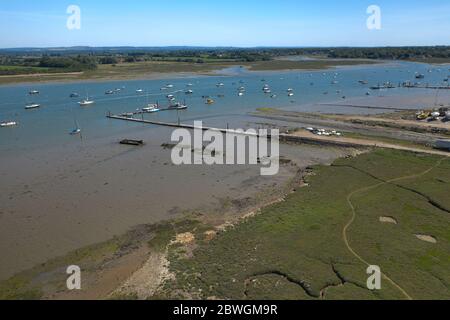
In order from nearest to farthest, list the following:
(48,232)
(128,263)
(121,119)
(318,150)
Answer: (128,263) → (48,232) → (318,150) → (121,119)

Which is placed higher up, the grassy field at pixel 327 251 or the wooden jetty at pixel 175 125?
the wooden jetty at pixel 175 125

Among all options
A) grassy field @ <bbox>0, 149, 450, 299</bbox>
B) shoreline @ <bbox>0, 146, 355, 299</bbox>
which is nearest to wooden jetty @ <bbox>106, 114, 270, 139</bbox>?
shoreline @ <bbox>0, 146, 355, 299</bbox>

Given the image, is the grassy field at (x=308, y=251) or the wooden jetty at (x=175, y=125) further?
the wooden jetty at (x=175, y=125)

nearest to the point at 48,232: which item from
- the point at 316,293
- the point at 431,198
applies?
the point at 316,293

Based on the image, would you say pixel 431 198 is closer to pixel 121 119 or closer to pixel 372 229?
pixel 372 229

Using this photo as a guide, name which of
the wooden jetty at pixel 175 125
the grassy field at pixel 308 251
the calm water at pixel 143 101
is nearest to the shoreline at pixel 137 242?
the grassy field at pixel 308 251

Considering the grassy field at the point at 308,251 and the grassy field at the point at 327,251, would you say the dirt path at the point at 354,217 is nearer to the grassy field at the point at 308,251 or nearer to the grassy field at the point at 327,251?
the grassy field at the point at 308,251

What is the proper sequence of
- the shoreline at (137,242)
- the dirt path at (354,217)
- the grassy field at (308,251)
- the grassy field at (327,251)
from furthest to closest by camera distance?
the shoreline at (137,242) → the grassy field at (308,251) → the grassy field at (327,251) → the dirt path at (354,217)
